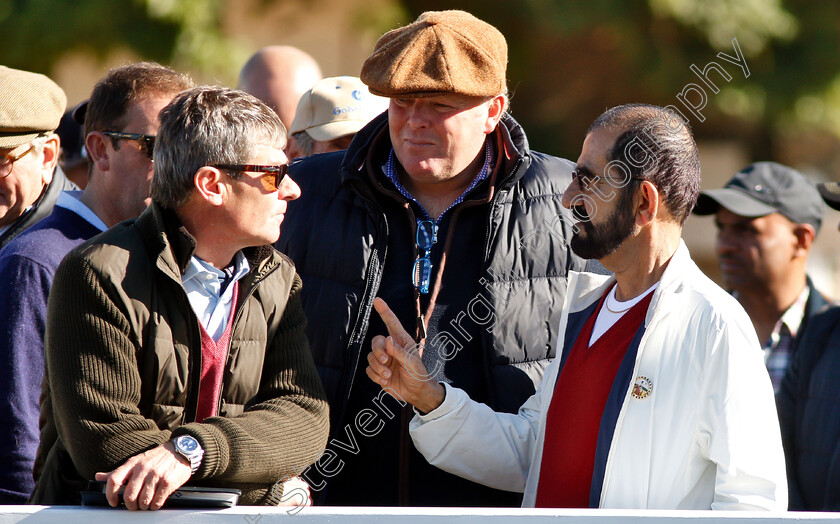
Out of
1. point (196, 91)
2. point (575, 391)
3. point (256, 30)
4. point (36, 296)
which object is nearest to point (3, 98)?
point (36, 296)

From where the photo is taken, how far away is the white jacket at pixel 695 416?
1739mm

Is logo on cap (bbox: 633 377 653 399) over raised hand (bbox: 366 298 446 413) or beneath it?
over

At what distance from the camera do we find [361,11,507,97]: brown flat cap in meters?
2.49

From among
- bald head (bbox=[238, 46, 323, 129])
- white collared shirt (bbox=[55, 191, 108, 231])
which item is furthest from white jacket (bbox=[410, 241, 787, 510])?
bald head (bbox=[238, 46, 323, 129])

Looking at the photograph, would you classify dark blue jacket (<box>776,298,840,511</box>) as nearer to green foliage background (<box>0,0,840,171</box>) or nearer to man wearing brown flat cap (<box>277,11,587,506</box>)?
man wearing brown flat cap (<box>277,11,587,506</box>)

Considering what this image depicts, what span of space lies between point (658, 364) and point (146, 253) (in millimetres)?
1022

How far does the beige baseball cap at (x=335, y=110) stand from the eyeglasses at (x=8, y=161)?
1.13m

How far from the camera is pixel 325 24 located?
9.12m

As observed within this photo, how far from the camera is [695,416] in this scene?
1.81 meters

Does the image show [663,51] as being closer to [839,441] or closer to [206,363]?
[839,441]

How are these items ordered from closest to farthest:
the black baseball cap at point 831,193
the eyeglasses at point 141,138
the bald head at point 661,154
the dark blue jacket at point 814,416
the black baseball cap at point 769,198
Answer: the bald head at point 661,154, the eyeglasses at point 141,138, the dark blue jacket at point 814,416, the black baseball cap at point 831,193, the black baseball cap at point 769,198

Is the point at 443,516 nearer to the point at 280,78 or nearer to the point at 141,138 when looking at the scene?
the point at 141,138

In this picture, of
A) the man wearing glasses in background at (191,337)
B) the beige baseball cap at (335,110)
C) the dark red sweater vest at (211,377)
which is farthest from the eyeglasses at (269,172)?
the beige baseball cap at (335,110)

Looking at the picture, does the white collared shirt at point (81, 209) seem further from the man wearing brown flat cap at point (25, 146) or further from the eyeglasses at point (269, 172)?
the eyeglasses at point (269, 172)
